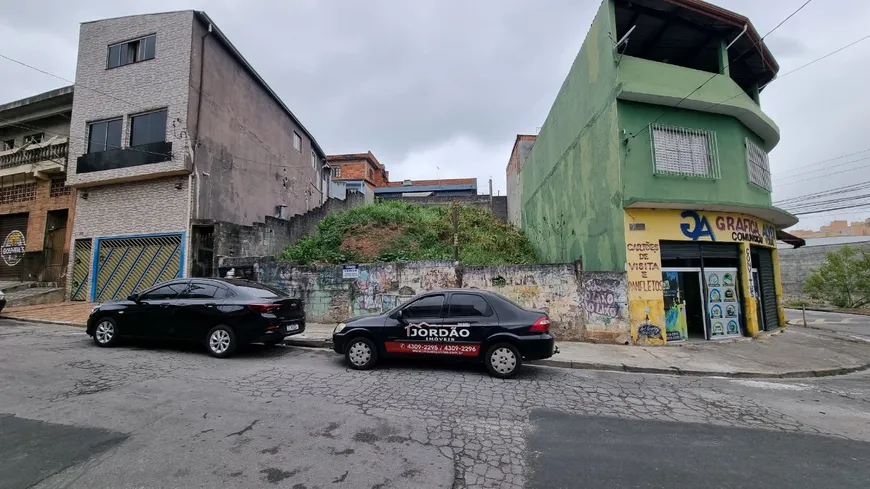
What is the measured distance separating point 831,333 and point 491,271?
12.2 m

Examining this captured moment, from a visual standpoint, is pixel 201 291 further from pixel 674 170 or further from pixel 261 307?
pixel 674 170

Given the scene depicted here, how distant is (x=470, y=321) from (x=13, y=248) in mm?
22916

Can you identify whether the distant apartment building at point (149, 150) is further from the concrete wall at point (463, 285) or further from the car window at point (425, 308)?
the car window at point (425, 308)

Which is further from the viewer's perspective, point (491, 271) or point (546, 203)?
point (546, 203)

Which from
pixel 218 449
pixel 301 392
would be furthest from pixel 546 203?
pixel 218 449

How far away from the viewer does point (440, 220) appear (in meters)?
18.5

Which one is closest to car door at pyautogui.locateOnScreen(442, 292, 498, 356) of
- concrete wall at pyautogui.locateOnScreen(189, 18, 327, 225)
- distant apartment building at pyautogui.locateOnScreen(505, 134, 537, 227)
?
concrete wall at pyautogui.locateOnScreen(189, 18, 327, 225)

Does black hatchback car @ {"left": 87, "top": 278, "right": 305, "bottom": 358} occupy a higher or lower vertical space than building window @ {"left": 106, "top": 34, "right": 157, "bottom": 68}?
lower

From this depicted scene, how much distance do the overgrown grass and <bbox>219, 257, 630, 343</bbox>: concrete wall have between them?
217 cm

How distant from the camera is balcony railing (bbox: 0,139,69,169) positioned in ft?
53.8

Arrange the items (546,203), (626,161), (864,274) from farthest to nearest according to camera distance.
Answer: (864,274) → (546,203) → (626,161)

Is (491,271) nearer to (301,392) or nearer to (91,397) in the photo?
(301,392)

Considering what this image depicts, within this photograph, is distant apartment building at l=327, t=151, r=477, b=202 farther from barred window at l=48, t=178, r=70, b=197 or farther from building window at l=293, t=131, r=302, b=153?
barred window at l=48, t=178, r=70, b=197

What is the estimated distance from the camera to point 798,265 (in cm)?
2800
